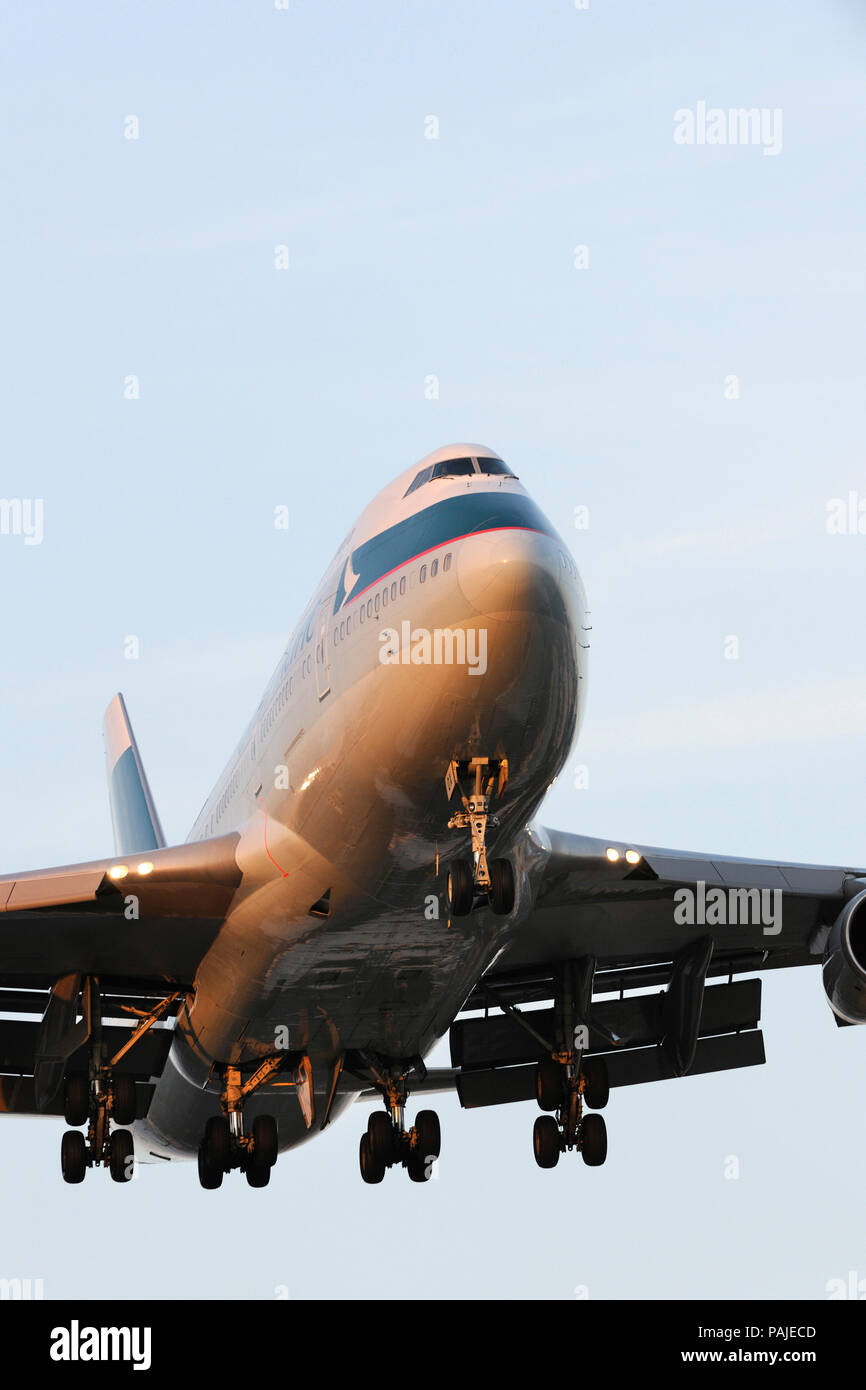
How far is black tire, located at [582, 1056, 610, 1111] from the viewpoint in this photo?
105ft

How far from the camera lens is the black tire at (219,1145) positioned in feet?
100

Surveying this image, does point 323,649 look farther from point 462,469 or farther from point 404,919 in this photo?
point 404,919

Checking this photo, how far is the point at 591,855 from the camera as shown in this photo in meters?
27.8

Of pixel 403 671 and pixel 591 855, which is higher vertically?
pixel 403 671

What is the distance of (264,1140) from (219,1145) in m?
0.74

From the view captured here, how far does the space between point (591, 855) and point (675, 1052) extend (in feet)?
23.3

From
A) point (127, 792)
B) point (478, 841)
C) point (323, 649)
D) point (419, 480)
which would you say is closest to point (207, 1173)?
point (323, 649)

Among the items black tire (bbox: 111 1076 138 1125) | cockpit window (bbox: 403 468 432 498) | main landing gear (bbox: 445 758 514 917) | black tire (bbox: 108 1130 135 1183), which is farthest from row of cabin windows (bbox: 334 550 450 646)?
black tire (bbox: 108 1130 135 1183)

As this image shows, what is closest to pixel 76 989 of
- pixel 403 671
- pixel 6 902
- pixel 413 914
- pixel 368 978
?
pixel 6 902

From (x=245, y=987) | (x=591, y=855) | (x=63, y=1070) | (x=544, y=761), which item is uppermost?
(x=544, y=761)

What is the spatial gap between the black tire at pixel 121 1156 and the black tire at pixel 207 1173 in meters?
1.14

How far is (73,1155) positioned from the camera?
30.2 metres
